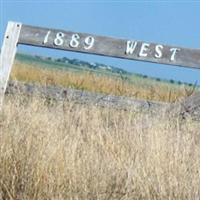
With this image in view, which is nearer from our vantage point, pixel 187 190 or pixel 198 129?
pixel 187 190

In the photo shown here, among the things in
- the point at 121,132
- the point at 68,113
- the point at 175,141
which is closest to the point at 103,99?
the point at 68,113

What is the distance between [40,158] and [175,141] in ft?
3.74

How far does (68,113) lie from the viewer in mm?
5809

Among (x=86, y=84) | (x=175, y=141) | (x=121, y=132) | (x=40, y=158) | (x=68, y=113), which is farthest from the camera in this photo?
(x=86, y=84)

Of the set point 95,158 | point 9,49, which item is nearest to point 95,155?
point 95,158

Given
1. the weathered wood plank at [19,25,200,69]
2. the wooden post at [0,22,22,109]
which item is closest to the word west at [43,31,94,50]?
the weathered wood plank at [19,25,200,69]

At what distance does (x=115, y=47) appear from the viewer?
589 cm

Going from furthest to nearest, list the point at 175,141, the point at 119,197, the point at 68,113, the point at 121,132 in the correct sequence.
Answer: the point at 68,113 < the point at 121,132 < the point at 175,141 < the point at 119,197

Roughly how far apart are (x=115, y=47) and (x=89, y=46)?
24 cm

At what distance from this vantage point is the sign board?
19.0 feet

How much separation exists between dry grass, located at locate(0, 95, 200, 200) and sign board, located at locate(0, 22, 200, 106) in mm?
594

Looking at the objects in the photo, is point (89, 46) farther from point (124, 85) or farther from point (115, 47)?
point (124, 85)

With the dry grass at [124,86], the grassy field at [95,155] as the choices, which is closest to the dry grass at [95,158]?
the grassy field at [95,155]

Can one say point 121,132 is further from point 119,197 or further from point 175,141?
point 119,197
